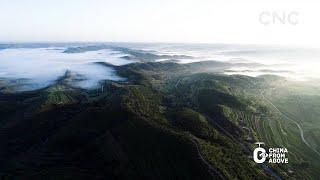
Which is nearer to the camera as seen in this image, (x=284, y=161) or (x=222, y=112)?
(x=284, y=161)

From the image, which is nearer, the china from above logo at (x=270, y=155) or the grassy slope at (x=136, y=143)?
the grassy slope at (x=136, y=143)

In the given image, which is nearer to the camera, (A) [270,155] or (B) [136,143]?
(B) [136,143]

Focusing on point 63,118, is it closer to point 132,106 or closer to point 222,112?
point 132,106

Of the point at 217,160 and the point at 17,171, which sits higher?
the point at 217,160

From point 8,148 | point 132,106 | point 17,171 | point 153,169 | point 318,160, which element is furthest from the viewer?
point 132,106

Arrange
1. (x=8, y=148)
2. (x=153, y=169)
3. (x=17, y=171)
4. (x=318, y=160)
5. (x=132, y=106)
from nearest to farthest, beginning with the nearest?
(x=153, y=169), (x=17, y=171), (x=318, y=160), (x=8, y=148), (x=132, y=106)

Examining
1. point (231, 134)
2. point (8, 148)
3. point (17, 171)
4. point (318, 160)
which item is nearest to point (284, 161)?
point (318, 160)

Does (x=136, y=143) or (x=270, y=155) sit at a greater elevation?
(x=136, y=143)

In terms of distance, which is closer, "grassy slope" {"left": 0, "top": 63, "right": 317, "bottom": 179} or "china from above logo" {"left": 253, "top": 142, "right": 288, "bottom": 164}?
"grassy slope" {"left": 0, "top": 63, "right": 317, "bottom": 179}
